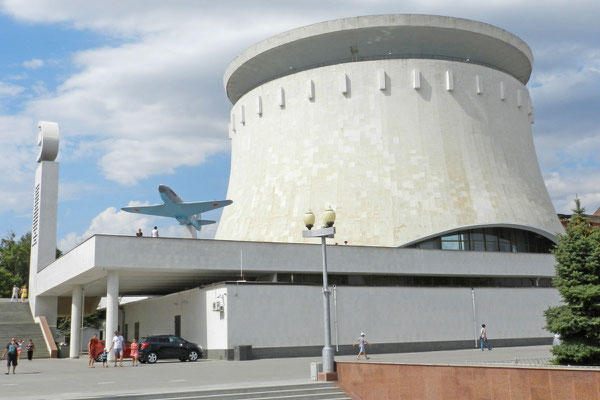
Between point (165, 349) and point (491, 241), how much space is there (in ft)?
58.7

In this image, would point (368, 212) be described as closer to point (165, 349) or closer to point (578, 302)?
point (165, 349)

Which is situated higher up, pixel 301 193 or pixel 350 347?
pixel 301 193

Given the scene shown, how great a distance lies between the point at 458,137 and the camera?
118ft

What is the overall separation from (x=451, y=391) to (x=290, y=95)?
2676 cm

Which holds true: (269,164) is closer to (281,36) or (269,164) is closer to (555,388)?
(281,36)

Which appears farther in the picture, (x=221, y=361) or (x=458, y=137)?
(x=458, y=137)

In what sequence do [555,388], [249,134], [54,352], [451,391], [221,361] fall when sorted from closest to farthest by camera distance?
[555,388], [451,391], [221,361], [54,352], [249,134]

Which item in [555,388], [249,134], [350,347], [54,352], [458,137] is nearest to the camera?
[555,388]

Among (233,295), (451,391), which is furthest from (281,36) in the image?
(451,391)

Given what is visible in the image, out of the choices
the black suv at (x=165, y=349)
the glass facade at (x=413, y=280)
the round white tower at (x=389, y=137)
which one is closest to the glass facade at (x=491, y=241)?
the round white tower at (x=389, y=137)

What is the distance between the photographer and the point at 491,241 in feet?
115

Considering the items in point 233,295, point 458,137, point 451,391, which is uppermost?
point 458,137

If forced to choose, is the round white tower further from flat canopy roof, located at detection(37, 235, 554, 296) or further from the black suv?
the black suv

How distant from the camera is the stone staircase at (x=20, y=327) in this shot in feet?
110
